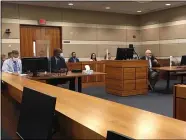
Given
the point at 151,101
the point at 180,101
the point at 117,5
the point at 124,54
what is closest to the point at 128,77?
the point at 124,54

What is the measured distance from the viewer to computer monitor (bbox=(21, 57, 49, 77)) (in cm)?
588

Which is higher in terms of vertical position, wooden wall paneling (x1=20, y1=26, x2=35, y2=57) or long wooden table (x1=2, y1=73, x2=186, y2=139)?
wooden wall paneling (x1=20, y1=26, x2=35, y2=57)

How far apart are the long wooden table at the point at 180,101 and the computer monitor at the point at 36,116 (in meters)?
2.36

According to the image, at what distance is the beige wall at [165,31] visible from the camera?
36.8ft

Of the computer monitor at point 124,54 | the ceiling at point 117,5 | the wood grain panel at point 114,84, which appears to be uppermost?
the ceiling at point 117,5

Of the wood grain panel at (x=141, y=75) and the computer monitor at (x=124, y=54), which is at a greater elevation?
the computer monitor at (x=124, y=54)

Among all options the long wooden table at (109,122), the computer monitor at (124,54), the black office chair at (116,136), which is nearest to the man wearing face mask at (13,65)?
the computer monitor at (124,54)

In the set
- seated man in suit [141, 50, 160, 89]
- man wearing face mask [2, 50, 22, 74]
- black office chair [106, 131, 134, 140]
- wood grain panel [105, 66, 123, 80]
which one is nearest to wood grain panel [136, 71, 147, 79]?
wood grain panel [105, 66, 123, 80]

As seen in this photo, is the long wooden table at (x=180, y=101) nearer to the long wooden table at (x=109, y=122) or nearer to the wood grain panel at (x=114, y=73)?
the long wooden table at (x=109, y=122)

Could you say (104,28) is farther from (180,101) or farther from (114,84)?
(180,101)

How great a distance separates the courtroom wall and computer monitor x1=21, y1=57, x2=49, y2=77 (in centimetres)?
461

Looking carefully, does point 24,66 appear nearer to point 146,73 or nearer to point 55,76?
point 55,76

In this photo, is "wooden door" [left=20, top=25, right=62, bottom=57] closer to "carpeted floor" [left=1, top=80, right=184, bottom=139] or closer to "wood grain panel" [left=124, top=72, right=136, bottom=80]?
"carpeted floor" [left=1, top=80, right=184, bottom=139]

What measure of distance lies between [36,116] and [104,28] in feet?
36.0
